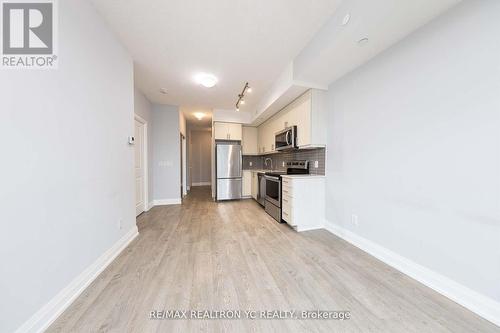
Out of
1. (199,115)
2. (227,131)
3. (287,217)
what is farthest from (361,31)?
(199,115)

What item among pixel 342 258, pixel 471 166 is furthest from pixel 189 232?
pixel 471 166

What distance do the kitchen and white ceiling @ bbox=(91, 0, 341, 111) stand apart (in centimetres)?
96

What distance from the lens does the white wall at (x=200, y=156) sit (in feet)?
27.3

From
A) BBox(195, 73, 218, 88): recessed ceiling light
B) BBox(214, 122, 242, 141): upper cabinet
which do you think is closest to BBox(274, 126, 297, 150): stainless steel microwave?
BBox(195, 73, 218, 88): recessed ceiling light

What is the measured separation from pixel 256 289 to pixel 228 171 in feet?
12.0

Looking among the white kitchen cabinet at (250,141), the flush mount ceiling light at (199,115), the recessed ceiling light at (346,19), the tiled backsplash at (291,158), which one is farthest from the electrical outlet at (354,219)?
the flush mount ceiling light at (199,115)

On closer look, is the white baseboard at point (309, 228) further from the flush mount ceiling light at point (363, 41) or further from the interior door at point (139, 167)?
the interior door at point (139, 167)

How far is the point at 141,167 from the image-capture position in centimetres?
379

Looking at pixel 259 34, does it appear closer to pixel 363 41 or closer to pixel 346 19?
pixel 346 19

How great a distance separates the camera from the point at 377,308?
129 cm

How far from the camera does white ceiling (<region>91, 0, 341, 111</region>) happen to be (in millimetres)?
1682

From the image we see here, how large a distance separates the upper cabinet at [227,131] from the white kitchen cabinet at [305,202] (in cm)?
260

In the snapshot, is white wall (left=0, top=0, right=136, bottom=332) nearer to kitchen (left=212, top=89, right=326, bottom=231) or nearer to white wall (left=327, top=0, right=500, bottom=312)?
kitchen (left=212, top=89, right=326, bottom=231)

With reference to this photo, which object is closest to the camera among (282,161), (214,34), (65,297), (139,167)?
(65,297)
